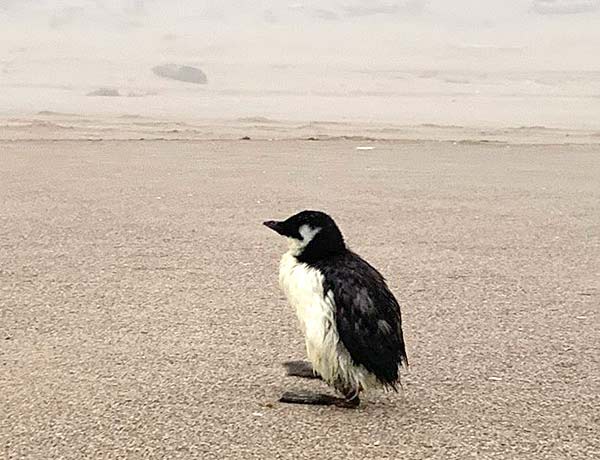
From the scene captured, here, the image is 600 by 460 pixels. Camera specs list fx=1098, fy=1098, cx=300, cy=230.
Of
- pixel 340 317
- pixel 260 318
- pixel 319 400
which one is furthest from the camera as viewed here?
pixel 260 318

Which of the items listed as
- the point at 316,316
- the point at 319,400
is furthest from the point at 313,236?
the point at 319,400

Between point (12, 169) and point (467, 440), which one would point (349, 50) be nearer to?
point (12, 169)

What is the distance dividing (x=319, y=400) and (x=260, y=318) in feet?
4.77

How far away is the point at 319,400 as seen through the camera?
4.33m

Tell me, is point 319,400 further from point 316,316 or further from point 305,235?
point 305,235

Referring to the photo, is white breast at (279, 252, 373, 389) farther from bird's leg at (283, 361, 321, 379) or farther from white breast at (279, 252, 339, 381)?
bird's leg at (283, 361, 321, 379)

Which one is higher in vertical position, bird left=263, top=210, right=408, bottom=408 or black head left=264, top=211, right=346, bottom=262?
black head left=264, top=211, right=346, bottom=262

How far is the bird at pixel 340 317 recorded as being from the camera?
4195 mm

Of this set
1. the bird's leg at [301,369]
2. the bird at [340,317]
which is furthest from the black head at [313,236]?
the bird's leg at [301,369]

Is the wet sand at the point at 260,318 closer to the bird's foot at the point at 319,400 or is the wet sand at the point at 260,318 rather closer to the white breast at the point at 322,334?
the bird's foot at the point at 319,400

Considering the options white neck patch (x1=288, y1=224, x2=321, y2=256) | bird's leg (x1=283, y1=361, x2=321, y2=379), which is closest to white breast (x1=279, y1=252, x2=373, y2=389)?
white neck patch (x1=288, y1=224, x2=321, y2=256)

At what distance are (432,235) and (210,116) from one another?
55.9ft

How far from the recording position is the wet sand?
13.3ft

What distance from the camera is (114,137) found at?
17.5 meters
